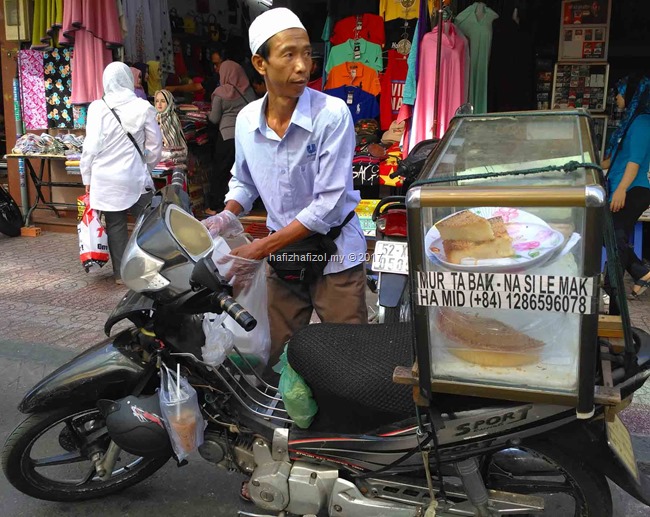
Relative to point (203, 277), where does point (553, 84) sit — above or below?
above

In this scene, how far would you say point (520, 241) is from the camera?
5.11 ft

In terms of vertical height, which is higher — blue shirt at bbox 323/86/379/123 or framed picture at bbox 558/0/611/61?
framed picture at bbox 558/0/611/61

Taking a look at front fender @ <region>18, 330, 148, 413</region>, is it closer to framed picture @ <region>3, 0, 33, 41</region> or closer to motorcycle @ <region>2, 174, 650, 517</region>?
motorcycle @ <region>2, 174, 650, 517</region>

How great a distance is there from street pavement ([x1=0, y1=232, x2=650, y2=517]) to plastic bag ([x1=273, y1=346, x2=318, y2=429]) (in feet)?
2.52

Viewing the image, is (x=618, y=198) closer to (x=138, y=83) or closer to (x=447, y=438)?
(x=447, y=438)

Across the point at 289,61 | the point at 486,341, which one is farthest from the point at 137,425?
the point at 289,61

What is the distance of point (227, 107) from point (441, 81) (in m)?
2.81

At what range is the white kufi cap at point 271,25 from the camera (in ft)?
7.95

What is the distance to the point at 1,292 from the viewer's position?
5.70 metres

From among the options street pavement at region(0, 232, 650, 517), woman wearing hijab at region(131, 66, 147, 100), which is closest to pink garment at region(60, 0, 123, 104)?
woman wearing hijab at region(131, 66, 147, 100)

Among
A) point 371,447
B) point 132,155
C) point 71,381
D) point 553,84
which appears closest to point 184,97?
point 132,155

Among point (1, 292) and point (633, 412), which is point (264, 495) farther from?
point (1, 292)

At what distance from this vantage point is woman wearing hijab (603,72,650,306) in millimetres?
4652

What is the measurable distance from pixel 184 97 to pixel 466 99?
3.87 metres
